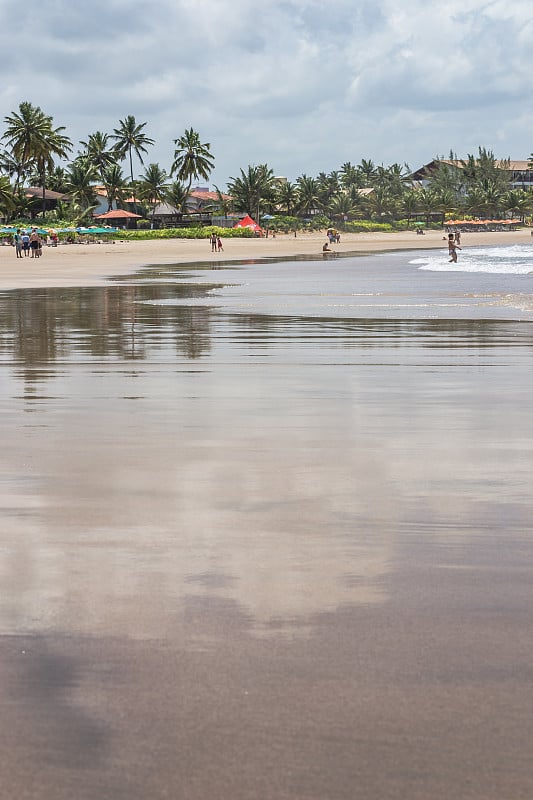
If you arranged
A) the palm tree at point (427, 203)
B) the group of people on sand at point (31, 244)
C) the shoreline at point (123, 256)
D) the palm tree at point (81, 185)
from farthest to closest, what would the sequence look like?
the palm tree at point (427, 203) < the palm tree at point (81, 185) < the group of people on sand at point (31, 244) < the shoreline at point (123, 256)

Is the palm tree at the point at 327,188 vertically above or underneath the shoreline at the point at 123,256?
above

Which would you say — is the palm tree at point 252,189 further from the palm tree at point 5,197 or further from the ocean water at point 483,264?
the ocean water at point 483,264

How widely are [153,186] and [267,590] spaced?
139 metres

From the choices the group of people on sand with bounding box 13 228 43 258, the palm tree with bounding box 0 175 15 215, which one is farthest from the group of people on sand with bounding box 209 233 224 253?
the palm tree with bounding box 0 175 15 215

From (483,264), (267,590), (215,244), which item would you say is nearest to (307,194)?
(215,244)

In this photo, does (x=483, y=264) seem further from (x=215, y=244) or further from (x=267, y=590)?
(x=267, y=590)

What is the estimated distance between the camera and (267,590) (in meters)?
4.37

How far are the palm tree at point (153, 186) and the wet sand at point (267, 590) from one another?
432ft

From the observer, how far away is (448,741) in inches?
119

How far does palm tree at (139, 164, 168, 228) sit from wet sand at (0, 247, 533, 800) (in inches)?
5179

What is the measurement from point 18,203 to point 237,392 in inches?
4361

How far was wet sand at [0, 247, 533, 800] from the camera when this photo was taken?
295 centimetres

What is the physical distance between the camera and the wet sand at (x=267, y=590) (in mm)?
2945

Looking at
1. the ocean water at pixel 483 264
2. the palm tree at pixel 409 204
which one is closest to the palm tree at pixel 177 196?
the palm tree at pixel 409 204
